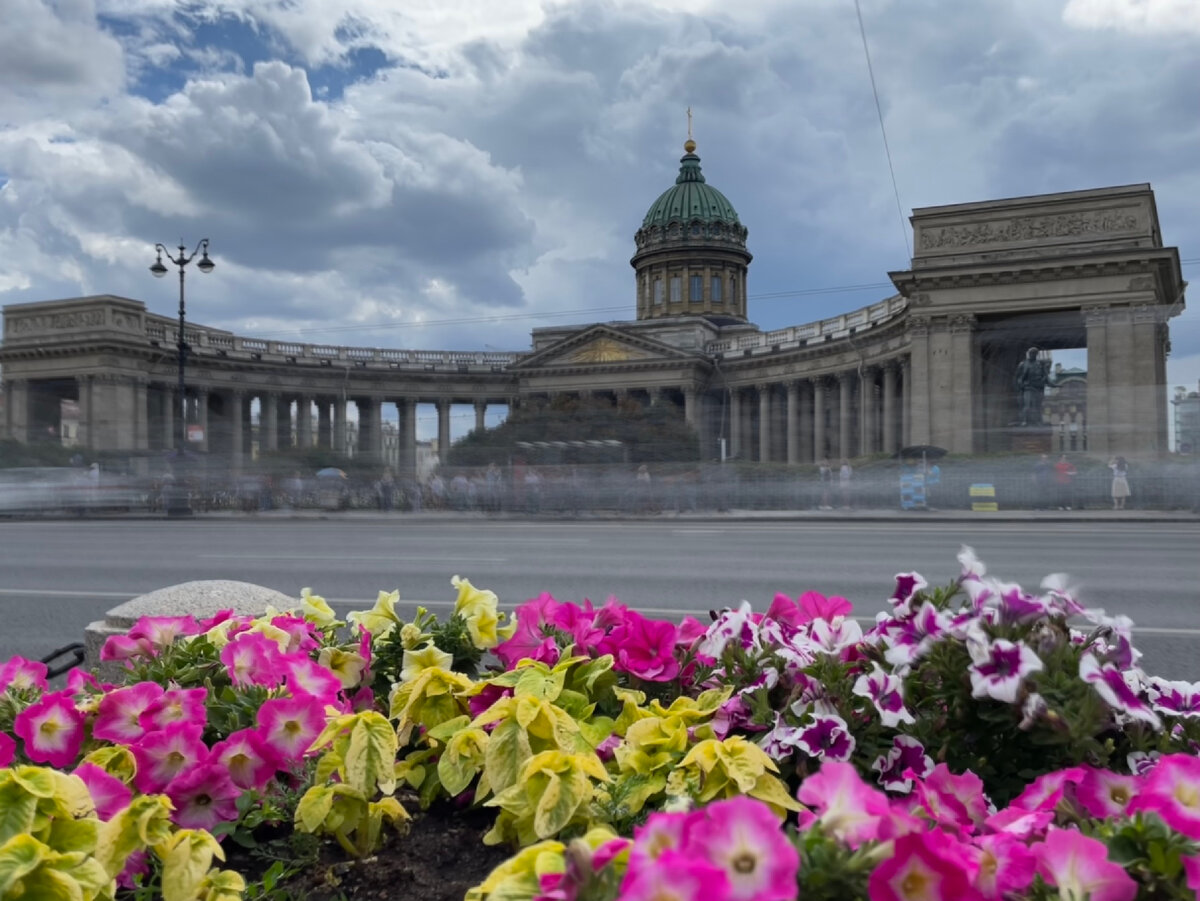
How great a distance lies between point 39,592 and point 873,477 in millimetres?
22300

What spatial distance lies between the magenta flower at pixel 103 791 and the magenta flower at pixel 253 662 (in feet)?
2.08

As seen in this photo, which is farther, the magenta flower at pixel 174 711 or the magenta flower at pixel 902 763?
the magenta flower at pixel 174 711

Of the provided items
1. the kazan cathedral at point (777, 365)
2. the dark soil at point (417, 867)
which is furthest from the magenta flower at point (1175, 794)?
the kazan cathedral at point (777, 365)

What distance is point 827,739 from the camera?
2.36m

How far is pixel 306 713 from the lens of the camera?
2613mm

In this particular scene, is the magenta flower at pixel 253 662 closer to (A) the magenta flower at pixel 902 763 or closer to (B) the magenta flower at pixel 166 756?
(B) the magenta flower at pixel 166 756

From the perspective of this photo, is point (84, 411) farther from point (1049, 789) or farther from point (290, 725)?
point (1049, 789)

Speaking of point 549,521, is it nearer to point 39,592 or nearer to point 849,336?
point 39,592

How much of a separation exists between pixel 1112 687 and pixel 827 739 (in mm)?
627

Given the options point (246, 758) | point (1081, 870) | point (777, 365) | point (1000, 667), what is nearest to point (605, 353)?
point (777, 365)

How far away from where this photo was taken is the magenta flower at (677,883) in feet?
4.31

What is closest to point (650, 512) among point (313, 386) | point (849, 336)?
point (849, 336)

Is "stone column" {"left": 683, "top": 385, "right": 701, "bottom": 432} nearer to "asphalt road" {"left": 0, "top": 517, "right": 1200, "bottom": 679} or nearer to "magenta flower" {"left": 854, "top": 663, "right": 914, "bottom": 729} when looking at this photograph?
"asphalt road" {"left": 0, "top": 517, "right": 1200, "bottom": 679}

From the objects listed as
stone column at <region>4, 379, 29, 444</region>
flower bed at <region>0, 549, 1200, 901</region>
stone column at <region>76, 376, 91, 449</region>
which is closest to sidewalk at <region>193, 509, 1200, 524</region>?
stone column at <region>76, 376, 91, 449</region>
